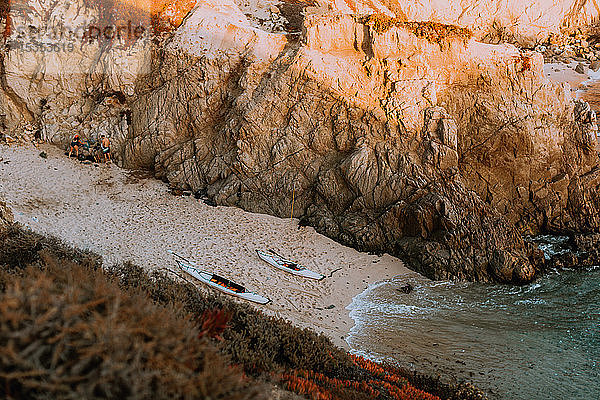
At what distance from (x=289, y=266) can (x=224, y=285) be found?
2.70m

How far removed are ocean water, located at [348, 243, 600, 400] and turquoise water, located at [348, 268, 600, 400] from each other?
0.02 metres

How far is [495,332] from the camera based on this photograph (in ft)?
36.2

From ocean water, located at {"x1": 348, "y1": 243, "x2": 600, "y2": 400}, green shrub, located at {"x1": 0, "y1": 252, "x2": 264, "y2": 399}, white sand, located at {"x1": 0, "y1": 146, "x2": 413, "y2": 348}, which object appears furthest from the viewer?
white sand, located at {"x1": 0, "y1": 146, "x2": 413, "y2": 348}

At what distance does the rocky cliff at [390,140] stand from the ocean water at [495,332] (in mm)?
1127

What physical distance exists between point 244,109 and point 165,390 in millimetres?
16022

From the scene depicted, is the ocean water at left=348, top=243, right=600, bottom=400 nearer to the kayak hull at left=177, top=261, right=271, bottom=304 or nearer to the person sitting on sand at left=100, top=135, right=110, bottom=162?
the kayak hull at left=177, top=261, right=271, bottom=304

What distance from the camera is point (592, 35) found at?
32.5m

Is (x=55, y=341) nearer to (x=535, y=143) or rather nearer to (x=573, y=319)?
(x=573, y=319)

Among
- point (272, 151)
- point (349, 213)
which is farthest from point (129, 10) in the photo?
point (349, 213)

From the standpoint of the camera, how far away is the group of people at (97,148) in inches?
782

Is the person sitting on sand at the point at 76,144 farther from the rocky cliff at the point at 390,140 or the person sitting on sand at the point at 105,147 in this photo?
the rocky cliff at the point at 390,140

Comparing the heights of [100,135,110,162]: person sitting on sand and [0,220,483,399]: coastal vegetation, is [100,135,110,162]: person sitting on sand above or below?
below

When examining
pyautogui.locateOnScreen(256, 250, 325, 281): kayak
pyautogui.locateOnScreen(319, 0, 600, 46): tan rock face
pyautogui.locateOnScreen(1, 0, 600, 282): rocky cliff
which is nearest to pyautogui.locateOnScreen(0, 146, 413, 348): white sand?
pyautogui.locateOnScreen(256, 250, 325, 281): kayak

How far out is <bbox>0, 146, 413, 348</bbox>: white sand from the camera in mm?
12219
